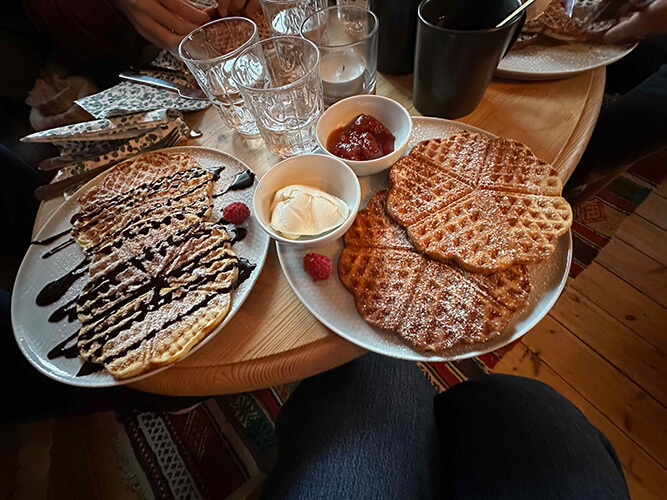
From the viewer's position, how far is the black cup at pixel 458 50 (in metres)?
0.98

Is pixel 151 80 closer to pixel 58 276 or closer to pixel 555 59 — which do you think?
pixel 58 276

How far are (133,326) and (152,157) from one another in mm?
609

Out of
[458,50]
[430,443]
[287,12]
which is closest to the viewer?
[458,50]

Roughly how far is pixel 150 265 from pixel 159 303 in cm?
14

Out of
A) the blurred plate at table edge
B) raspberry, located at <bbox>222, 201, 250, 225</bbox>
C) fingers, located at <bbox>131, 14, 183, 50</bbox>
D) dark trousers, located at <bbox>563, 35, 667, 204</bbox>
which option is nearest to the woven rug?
dark trousers, located at <bbox>563, 35, 667, 204</bbox>

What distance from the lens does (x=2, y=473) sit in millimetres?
1635

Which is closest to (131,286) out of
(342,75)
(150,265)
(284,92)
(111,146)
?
(150,265)

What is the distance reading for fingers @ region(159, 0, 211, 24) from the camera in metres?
1.37

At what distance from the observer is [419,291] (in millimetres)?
920

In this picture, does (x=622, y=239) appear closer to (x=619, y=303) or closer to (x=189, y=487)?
(x=619, y=303)

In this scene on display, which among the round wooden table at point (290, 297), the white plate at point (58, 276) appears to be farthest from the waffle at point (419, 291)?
the white plate at point (58, 276)

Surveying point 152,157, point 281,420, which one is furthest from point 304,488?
point 152,157

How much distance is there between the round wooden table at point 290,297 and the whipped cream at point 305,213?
112 millimetres

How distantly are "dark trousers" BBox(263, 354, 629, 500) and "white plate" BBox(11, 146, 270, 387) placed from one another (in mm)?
560
